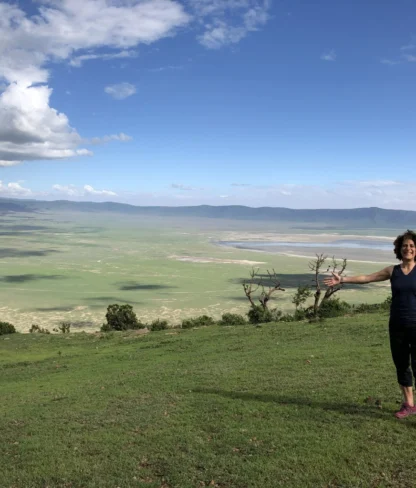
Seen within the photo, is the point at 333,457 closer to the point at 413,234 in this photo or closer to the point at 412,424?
the point at 412,424

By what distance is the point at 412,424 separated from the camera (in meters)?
8.13

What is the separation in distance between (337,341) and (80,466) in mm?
15033

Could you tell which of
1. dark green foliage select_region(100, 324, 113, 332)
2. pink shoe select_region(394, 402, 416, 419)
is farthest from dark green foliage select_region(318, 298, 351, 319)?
pink shoe select_region(394, 402, 416, 419)

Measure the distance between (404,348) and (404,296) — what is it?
1.12 metres

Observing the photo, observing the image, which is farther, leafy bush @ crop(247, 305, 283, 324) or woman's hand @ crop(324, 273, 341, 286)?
leafy bush @ crop(247, 305, 283, 324)

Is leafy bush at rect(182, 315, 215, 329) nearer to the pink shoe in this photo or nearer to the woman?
the pink shoe

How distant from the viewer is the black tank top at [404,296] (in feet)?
24.8

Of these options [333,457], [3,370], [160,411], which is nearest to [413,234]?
[333,457]

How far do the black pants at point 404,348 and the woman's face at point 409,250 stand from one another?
4.21 feet

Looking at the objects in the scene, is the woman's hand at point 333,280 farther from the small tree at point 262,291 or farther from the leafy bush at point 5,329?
the leafy bush at point 5,329

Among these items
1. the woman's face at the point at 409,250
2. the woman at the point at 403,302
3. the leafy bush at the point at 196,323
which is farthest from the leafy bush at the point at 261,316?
the woman's face at the point at 409,250

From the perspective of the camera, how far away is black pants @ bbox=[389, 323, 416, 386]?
7770 mm

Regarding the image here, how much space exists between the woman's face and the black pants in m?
1.28

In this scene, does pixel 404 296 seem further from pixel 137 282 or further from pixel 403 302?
pixel 137 282
